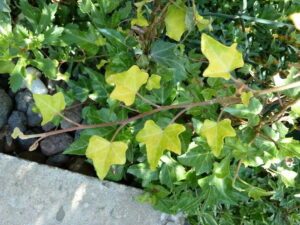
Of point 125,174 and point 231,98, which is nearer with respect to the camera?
point 231,98

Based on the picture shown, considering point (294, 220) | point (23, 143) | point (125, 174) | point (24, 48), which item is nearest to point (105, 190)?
point (125, 174)

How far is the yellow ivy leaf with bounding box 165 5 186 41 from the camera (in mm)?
1183

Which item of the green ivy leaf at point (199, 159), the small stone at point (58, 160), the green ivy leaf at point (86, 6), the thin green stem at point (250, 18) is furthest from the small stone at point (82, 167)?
the thin green stem at point (250, 18)

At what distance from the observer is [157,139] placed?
1070 mm

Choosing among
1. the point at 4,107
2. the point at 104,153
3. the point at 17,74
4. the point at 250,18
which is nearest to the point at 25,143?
the point at 4,107

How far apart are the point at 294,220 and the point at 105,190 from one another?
2.25 feet

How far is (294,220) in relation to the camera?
1.69 metres

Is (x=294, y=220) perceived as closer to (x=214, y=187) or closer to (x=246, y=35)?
(x=214, y=187)

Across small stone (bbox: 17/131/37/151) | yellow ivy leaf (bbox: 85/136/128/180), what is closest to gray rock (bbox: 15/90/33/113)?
small stone (bbox: 17/131/37/151)

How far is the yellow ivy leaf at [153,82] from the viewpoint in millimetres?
1298

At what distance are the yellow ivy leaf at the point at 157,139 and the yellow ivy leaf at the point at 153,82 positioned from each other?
0.26 meters

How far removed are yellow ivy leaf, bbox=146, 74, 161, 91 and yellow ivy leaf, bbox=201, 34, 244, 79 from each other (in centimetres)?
41

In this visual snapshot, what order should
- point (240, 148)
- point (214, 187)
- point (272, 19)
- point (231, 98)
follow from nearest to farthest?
1. point (231, 98)
2. point (240, 148)
3. point (214, 187)
4. point (272, 19)

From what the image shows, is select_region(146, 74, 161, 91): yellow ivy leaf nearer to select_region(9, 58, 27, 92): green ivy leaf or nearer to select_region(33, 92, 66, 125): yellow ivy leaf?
select_region(33, 92, 66, 125): yellow ivy leaf
